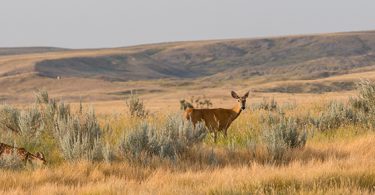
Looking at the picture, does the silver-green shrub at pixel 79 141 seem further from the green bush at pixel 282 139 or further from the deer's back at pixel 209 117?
the deer's back at pixel 209 117

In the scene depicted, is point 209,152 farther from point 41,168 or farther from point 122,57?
point 122,57

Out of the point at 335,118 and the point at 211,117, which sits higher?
the point at 211,117

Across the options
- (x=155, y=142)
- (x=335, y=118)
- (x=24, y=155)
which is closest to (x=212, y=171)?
(x=155, y=142)

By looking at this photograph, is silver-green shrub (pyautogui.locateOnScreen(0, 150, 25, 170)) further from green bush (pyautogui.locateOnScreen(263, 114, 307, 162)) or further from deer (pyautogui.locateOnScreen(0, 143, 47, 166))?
green bush (pyautogui.locateOnScreen(263, 114, 307, 162))

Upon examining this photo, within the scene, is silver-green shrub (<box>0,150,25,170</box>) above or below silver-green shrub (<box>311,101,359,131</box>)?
above

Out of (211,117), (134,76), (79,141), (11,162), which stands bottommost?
(134,76)

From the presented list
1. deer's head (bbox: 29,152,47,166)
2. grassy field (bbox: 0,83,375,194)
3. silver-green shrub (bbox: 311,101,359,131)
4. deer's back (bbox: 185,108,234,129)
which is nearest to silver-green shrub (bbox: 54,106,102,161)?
grassy field (bbox: 0,83,375,194)

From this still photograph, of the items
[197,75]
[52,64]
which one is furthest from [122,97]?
[197,75]

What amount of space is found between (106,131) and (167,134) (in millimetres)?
1816

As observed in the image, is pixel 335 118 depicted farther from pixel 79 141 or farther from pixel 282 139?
pixel 79 141

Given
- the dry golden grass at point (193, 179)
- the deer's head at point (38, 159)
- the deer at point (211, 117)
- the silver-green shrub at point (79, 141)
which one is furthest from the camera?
the deer at point (211, 117)

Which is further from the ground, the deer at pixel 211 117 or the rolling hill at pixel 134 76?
the deer at pixel 211 117

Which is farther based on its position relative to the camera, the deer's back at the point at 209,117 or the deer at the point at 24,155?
the deer's back at the point at 209,117

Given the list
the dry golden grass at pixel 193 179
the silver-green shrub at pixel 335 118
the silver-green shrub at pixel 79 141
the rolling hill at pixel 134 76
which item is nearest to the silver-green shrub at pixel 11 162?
the dry golden grass at pixel 193 179
